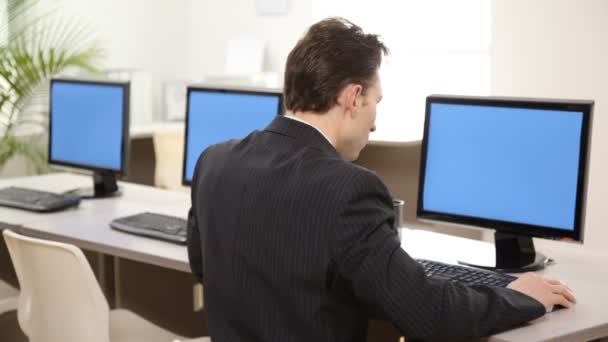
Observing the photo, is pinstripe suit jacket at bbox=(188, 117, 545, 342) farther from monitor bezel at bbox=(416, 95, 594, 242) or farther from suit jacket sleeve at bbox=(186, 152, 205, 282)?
monitor bezel at bbox=(416, 95, 594, 242)

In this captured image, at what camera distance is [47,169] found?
4.85 meters

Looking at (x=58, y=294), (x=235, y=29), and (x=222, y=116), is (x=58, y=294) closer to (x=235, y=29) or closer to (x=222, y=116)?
(x=222, y=116)

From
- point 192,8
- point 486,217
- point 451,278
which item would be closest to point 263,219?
point 451,278

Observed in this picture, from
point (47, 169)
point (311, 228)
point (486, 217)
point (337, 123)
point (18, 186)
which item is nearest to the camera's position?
point (311, 228)

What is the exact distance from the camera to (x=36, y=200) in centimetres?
309

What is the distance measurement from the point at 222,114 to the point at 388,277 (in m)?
1.50

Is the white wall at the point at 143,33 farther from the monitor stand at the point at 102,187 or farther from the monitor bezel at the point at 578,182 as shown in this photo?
the monitor bezel at the point at 578,182

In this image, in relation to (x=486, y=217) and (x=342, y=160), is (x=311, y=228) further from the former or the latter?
Answer: (x=486, y=217)

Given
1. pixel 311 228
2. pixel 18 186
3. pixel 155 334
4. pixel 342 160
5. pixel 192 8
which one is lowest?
pixel 155 334

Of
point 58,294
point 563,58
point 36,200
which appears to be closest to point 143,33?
point 563,58

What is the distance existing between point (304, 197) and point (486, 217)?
0.81 m

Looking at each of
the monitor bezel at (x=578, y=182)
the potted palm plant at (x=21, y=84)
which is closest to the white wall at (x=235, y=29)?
the potted palm plant at (x=21, y=84)

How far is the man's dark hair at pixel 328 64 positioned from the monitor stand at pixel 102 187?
66.6 inches

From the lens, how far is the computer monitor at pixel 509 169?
2.07 meters
